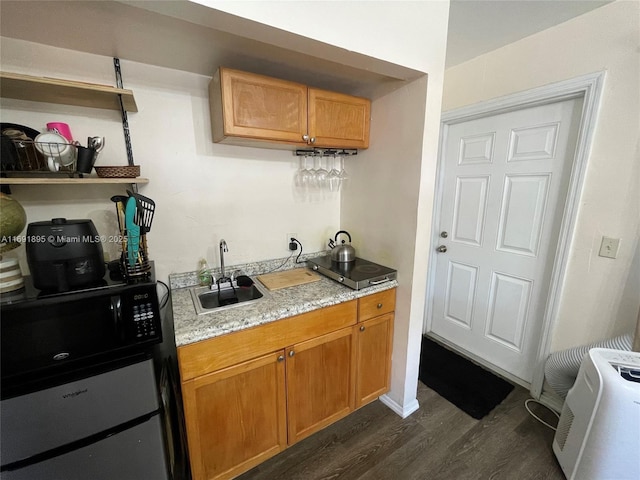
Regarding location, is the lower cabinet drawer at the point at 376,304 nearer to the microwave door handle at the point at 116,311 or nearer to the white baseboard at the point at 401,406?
the white baseboard at the point at 401,406

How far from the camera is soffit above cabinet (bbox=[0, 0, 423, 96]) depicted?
0.95 meters

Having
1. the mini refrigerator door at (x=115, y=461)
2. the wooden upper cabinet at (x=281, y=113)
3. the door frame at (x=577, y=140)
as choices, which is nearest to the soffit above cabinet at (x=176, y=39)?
the wooden upper cabinet at (x=281, y=113)

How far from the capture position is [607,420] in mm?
1198

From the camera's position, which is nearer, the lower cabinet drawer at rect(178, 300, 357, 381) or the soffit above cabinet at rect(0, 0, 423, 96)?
the soffit above cabinet at rect(0, 0, 423, 96)

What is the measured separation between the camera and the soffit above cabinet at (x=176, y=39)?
948mm

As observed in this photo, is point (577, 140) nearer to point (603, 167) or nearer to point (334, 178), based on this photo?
point (603, 167)

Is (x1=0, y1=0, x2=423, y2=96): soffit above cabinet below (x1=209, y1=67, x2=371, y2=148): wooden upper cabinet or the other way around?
the other way around

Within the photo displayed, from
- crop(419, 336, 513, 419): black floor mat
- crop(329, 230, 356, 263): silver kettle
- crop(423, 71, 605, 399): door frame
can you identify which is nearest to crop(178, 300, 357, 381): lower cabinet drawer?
crop(329, 230, 356, 263): silver kettle

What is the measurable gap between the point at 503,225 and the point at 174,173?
88.0 inches

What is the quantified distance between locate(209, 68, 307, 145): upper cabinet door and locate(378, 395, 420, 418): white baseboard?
5.81 feet

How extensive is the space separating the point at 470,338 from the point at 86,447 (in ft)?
8.30

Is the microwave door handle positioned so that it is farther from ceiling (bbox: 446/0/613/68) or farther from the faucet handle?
ceiling (bbox: 446/0/613/68)

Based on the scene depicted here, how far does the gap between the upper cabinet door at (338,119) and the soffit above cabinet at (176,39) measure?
4.8 inches

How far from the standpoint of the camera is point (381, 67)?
4.31 ft
